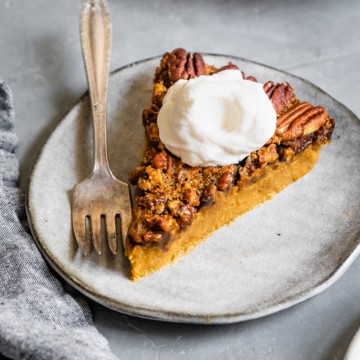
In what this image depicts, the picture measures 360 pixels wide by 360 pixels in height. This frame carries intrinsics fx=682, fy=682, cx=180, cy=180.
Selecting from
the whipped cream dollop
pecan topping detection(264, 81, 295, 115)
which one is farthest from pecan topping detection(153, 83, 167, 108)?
pecan topping detection(264, 81, 295, 115)

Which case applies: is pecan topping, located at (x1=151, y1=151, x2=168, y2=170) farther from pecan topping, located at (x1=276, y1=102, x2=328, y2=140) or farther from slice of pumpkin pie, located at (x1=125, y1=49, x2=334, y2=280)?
pecan topping, located at (x1=276, y1=102, x2=328, y2=140)

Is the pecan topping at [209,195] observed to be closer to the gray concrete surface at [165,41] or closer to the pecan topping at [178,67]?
the pecan topping at [178,67]

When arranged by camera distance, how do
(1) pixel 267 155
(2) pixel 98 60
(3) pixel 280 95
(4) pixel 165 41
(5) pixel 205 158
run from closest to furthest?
(5) pixel 205 158
(1) pixel 267 155
(3) pixel 280 95
(2) pixel 98 60
(4) pixel 165 41

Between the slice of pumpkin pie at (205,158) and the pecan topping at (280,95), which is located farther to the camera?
the pecan topping at (280,95)

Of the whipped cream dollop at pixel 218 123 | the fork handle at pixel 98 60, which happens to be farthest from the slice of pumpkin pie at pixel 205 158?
the fork handle at pixel 98 60

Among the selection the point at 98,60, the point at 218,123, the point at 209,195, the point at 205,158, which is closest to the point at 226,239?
the point at 209,195

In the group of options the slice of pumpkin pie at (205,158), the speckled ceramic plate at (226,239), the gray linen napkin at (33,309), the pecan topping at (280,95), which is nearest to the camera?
the gray linen napkin at (33,309)

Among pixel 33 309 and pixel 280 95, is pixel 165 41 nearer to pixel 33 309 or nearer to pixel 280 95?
pixel 280 95

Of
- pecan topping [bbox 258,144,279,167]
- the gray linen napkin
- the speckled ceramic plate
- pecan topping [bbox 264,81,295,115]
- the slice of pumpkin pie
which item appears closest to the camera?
the gray linen napkin
